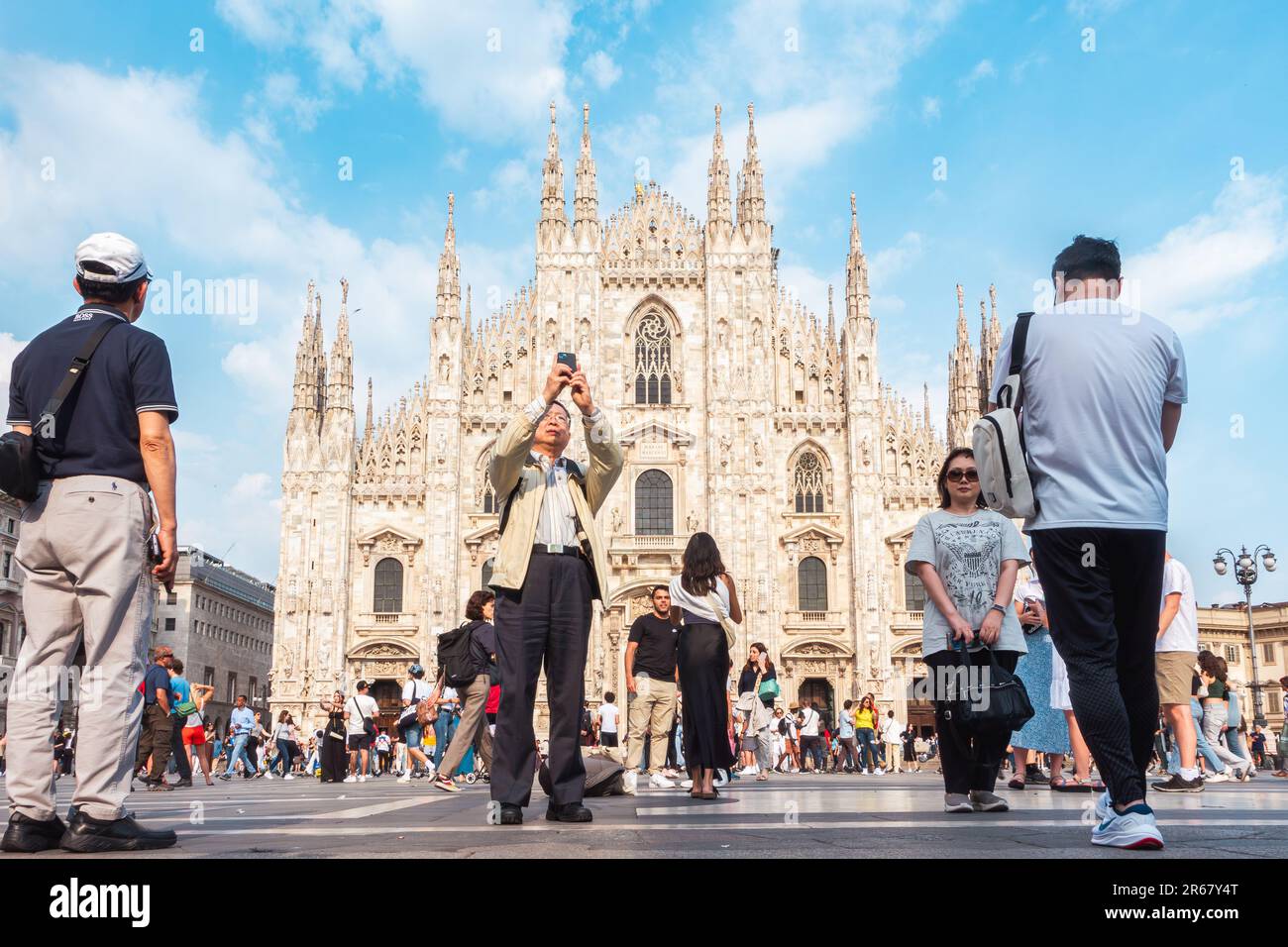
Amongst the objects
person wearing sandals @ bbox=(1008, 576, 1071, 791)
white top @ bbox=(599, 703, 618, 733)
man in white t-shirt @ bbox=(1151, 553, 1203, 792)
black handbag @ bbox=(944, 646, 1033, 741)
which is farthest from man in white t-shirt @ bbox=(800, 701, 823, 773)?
black handbag @ bbox=(944, 646, 1033, 741)

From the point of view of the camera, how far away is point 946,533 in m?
5.96

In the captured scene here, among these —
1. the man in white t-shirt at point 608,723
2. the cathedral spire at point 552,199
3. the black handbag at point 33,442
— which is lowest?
the man in white t-shirt at point 608,723

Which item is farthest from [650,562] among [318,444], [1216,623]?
[1216,623]

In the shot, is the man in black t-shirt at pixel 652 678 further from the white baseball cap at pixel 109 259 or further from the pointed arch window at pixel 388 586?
the pointed arch window at pixel 388 586

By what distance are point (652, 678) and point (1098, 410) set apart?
231 inches

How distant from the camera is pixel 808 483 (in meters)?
35.4

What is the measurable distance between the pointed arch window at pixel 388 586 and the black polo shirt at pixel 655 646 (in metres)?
26.0

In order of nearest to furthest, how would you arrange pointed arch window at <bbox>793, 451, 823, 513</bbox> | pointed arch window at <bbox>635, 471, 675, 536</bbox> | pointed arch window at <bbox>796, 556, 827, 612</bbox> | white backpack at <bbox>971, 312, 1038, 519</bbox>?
white backpack at <bbox>971, 312, 1038, 519</bbox>, pointed arch window at <bbox>796, 556, 827, 612</bbox>, pointed arch window at <bbox>635, 471, 675, 536</bbox>, pointed arch window at <bbox>793, 451, 823, 513</bbox>

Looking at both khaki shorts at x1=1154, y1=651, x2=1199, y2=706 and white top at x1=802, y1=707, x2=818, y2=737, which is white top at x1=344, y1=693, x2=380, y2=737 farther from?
khaki shorts at x1=1154, y1=651, x2=1199, y2=706

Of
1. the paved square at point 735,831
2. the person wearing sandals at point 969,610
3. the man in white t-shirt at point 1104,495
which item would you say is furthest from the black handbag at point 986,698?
the man in white t-shirt at point 1104,495

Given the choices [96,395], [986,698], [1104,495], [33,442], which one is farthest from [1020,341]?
[33,442]

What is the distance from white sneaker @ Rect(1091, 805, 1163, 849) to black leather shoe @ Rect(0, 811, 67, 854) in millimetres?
3477

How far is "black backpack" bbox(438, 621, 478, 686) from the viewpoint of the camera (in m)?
10.9

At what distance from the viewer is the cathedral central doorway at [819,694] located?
3347cm
